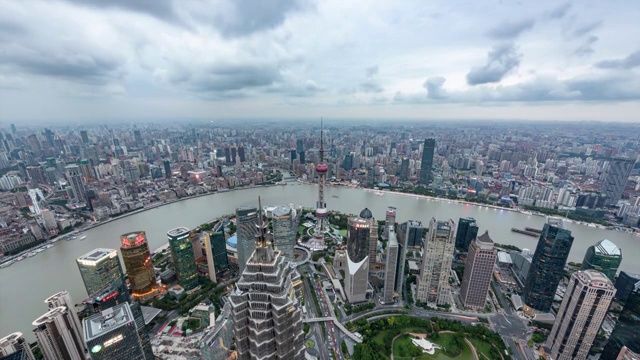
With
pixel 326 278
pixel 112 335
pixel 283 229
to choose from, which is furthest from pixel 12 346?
pixel 326 278

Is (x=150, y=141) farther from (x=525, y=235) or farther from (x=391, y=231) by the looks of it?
(x=525, y=235)

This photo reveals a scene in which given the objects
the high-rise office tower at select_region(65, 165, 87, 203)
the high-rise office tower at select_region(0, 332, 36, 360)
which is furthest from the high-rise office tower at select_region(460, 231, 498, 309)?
the high-rise office tower at select_region(65, 165, 87, 203)

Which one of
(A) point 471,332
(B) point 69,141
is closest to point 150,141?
(B) point 69,141

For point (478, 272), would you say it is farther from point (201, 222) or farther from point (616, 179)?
point (616, 179)

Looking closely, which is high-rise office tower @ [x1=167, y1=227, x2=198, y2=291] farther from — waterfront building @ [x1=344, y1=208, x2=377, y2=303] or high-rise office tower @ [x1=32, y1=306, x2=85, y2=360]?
waterfront building @ [x1=344, y1=208, x2=377, y2=303]

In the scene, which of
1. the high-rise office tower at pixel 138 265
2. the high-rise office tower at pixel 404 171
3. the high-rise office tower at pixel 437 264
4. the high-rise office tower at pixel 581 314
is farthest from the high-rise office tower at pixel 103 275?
the high-rise office tower at pixel 404 171
